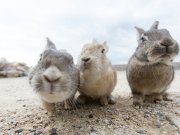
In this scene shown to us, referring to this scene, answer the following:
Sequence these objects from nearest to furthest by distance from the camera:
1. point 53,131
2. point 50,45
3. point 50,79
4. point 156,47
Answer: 1. point 50,79
2. point 53,131
3. point 50,45
4. point 156,47

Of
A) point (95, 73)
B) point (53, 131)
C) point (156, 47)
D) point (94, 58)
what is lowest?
point (53, 131)

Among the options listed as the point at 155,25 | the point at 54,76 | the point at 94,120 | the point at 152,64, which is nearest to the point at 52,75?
the point at 54,76

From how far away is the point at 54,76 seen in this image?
11.7 feet

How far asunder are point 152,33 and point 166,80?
0.80m

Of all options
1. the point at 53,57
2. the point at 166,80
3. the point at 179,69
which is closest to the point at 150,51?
the point at 166,80

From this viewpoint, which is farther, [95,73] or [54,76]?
[95,73]

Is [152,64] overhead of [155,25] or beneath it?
beneath

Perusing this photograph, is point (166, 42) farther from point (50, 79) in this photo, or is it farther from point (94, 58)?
point (50, 79)

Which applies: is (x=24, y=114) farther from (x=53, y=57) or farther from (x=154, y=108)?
(x=154, y=108)

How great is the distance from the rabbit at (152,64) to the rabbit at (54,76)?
117 cm

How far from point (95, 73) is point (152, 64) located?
1.05 meters

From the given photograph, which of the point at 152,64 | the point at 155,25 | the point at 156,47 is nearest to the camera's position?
the point at 156,47

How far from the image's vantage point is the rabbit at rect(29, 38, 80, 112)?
11.9 ft

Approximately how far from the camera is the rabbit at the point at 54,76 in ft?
11.9
